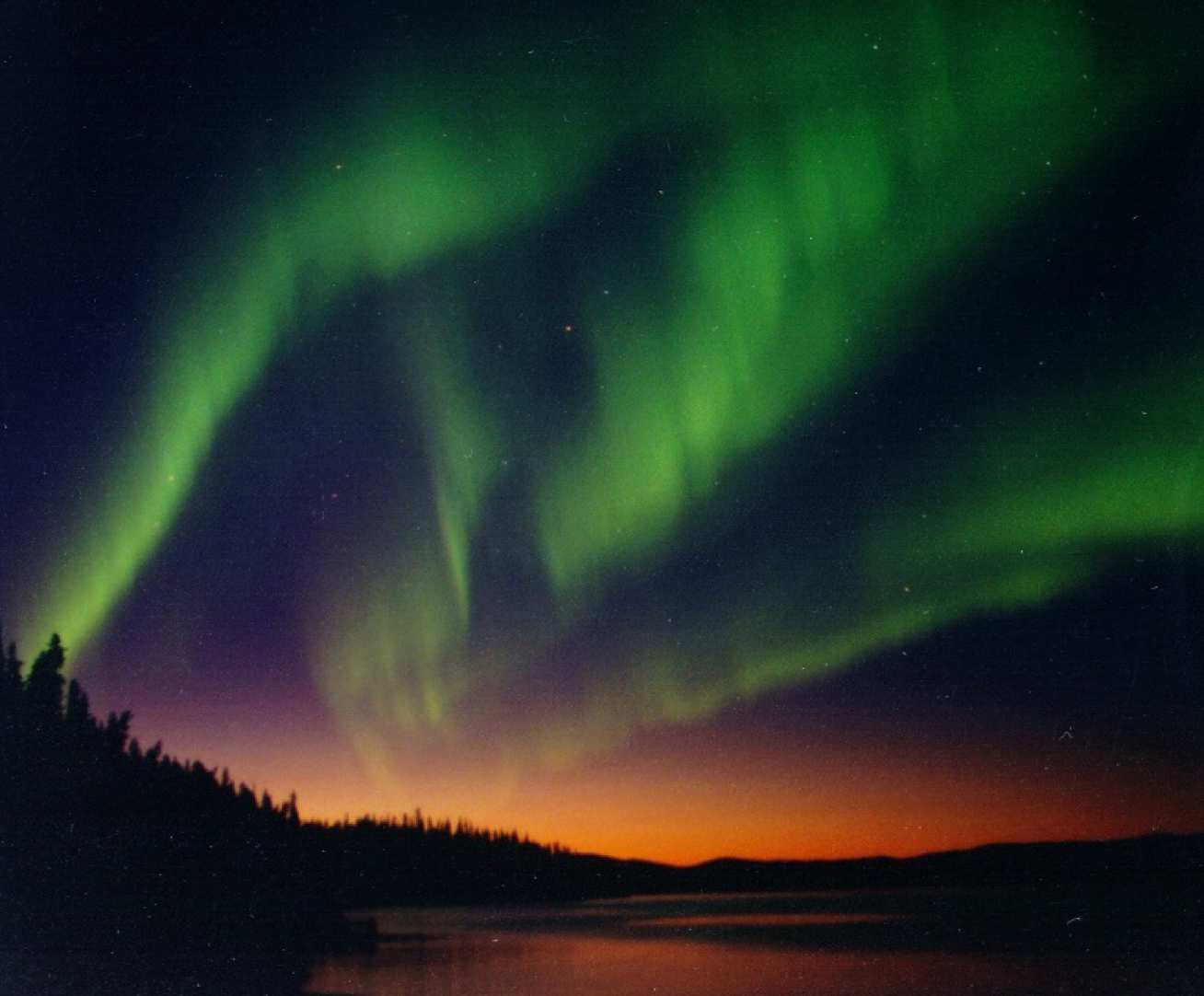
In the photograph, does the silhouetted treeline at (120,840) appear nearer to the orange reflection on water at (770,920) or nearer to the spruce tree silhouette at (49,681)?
the spruce tree silhouette at (49,681)

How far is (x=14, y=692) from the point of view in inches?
1775

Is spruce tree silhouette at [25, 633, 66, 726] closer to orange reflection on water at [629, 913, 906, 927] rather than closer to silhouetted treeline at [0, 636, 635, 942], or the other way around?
silhouetted treeline at [0, 636, 635, 942]

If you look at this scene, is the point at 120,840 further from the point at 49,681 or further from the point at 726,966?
the point at 726,966

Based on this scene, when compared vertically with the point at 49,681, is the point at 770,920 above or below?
below

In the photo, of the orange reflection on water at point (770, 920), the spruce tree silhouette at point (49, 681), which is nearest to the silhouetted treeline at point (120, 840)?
the spruce tree silhouette at point (49, 681)

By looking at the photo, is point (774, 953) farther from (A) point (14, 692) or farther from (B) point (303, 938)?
(A) point (14, 692)

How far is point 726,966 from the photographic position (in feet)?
196

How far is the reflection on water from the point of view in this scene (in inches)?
1849

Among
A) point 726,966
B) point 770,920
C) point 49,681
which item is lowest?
point 770,920

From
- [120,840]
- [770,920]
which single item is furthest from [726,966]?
[770,920]

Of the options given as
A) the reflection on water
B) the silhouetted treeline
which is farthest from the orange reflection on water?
the silhouetted treeline

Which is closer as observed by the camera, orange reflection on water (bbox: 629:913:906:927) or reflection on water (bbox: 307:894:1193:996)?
reflection on water (bbox: 307:894:1193:996)

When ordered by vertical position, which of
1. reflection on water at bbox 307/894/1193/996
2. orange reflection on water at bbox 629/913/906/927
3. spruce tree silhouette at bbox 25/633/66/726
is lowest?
orange reflection on water at bbox 629/913/906/927

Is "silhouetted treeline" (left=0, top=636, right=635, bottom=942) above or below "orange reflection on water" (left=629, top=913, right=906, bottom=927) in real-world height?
above
